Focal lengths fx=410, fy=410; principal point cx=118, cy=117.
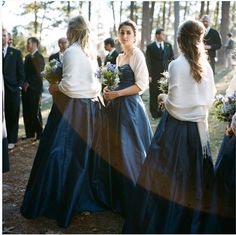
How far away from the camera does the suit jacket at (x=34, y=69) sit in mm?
9422

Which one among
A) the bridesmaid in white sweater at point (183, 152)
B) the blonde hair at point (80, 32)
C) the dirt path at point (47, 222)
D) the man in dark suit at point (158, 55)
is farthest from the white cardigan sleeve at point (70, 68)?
the man in dark suit at point (158, 55)

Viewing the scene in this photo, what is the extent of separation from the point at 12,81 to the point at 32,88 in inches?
43.4

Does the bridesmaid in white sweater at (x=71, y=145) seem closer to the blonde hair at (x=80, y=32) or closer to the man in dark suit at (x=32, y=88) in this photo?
the blonde hair at (x=80, y=32)

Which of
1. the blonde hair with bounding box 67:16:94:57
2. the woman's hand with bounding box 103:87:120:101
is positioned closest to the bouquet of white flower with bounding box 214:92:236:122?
the woman's hand with bounding box 103:87:120:101

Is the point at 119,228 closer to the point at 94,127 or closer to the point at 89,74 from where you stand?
the point at 94,127

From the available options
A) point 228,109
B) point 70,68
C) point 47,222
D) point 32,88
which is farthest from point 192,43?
point 32,88

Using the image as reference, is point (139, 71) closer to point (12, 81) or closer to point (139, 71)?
point (139, 71)

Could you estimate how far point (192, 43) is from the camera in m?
3.98

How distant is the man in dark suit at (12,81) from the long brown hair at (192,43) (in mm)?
5142

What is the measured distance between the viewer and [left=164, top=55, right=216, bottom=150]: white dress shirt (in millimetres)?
3965

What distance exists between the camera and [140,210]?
4.18 meters

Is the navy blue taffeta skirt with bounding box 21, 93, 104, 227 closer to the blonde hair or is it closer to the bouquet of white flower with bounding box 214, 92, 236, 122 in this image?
the blonde hair

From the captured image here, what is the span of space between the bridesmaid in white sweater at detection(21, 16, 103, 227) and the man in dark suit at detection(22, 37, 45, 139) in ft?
15.0

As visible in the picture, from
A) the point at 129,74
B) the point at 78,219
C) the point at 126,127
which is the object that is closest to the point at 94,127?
the point at 126,127
